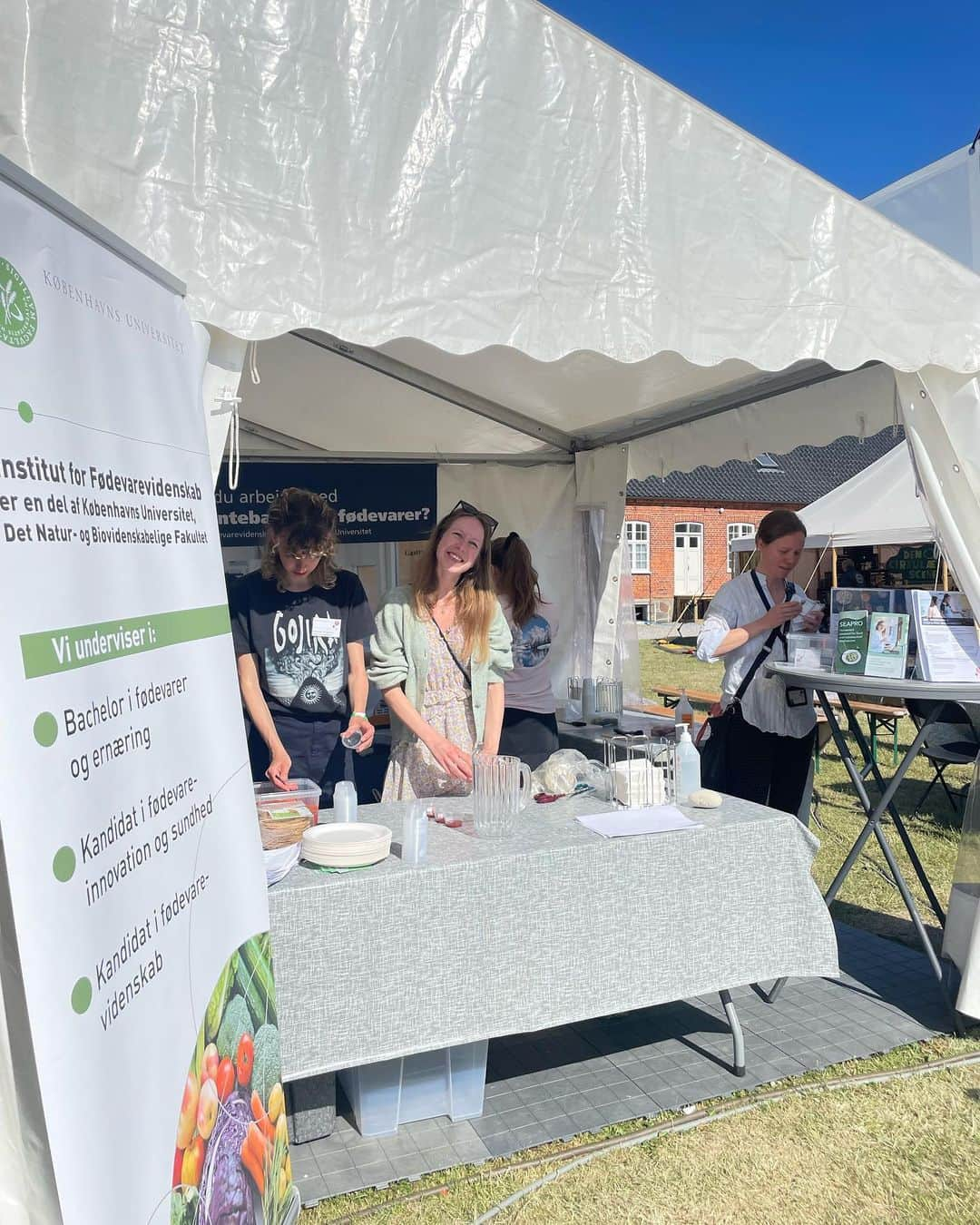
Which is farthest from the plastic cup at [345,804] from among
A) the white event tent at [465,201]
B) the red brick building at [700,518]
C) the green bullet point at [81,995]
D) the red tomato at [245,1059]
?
the red brick building at [700,518]

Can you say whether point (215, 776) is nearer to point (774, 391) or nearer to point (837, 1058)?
point (837, 1058)

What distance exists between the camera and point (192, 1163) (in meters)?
1.34

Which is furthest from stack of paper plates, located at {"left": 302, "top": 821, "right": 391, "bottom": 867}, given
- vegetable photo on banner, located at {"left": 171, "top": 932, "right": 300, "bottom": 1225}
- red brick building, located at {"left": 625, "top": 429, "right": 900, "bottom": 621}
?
red brick building, located at {"left": 625, "top": 429, "right": 900, "bottom": 621}

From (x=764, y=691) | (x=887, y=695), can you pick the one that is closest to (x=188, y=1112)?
(x=887, y=695)

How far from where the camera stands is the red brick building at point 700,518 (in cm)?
2884

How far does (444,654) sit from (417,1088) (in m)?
1.24

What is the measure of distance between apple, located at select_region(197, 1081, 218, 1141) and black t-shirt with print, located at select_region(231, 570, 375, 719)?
1843 millimetres

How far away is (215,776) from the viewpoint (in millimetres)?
1578

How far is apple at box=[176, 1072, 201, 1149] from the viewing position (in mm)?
1305

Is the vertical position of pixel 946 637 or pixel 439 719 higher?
pixel 946 637

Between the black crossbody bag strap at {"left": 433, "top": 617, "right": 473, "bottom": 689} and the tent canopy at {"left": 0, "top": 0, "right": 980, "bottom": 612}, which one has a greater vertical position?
the tent canopy at {"left": 0, "top": 0, "right": 980, "bottom": 612}

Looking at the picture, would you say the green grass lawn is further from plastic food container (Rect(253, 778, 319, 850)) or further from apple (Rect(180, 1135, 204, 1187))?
apple (Rect(180, 1135, 204, 1187))

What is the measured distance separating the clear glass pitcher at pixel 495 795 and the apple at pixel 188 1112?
1110 millimetres

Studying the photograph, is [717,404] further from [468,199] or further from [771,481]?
[771,481]
